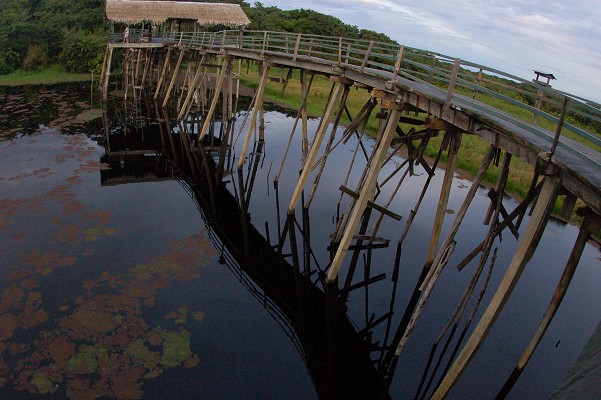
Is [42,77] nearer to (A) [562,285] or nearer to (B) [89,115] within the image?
(B) [89,115]

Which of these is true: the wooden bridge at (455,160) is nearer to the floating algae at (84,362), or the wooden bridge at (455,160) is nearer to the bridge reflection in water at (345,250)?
the bridge reflection in water at (345,250)

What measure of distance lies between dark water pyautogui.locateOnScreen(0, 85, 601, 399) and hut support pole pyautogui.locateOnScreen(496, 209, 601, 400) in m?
0.16

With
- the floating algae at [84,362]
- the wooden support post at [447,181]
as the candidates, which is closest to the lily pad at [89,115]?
the floating algae at [84,362]

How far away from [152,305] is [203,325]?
1.19 m

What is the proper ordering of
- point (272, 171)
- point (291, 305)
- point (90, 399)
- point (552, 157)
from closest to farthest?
point (552, 157) < point (90, 399) < point (291, 305) < point (272, 171)

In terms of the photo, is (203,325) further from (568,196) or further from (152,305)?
(568,196)

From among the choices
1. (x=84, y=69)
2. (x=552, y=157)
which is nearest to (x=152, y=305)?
(x=552, y=157)

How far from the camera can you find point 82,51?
116 feet

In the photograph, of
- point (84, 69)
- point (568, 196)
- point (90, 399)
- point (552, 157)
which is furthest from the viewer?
point (84, 69)

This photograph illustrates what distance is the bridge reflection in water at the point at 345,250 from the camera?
6766 millimetres

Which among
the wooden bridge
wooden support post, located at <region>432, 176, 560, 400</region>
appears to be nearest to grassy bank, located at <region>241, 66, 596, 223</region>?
the wooden bridge

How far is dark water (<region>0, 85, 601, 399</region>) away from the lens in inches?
276

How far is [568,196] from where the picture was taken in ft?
A: 17.9

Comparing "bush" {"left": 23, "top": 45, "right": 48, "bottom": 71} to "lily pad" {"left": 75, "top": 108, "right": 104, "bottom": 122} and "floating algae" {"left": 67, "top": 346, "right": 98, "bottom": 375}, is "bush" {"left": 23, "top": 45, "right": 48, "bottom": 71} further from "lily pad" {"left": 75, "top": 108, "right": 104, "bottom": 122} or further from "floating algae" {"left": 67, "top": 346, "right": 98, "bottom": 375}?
"floating algae" {"left": 67, "top": 346, "right": 98, "bottom": 375}
